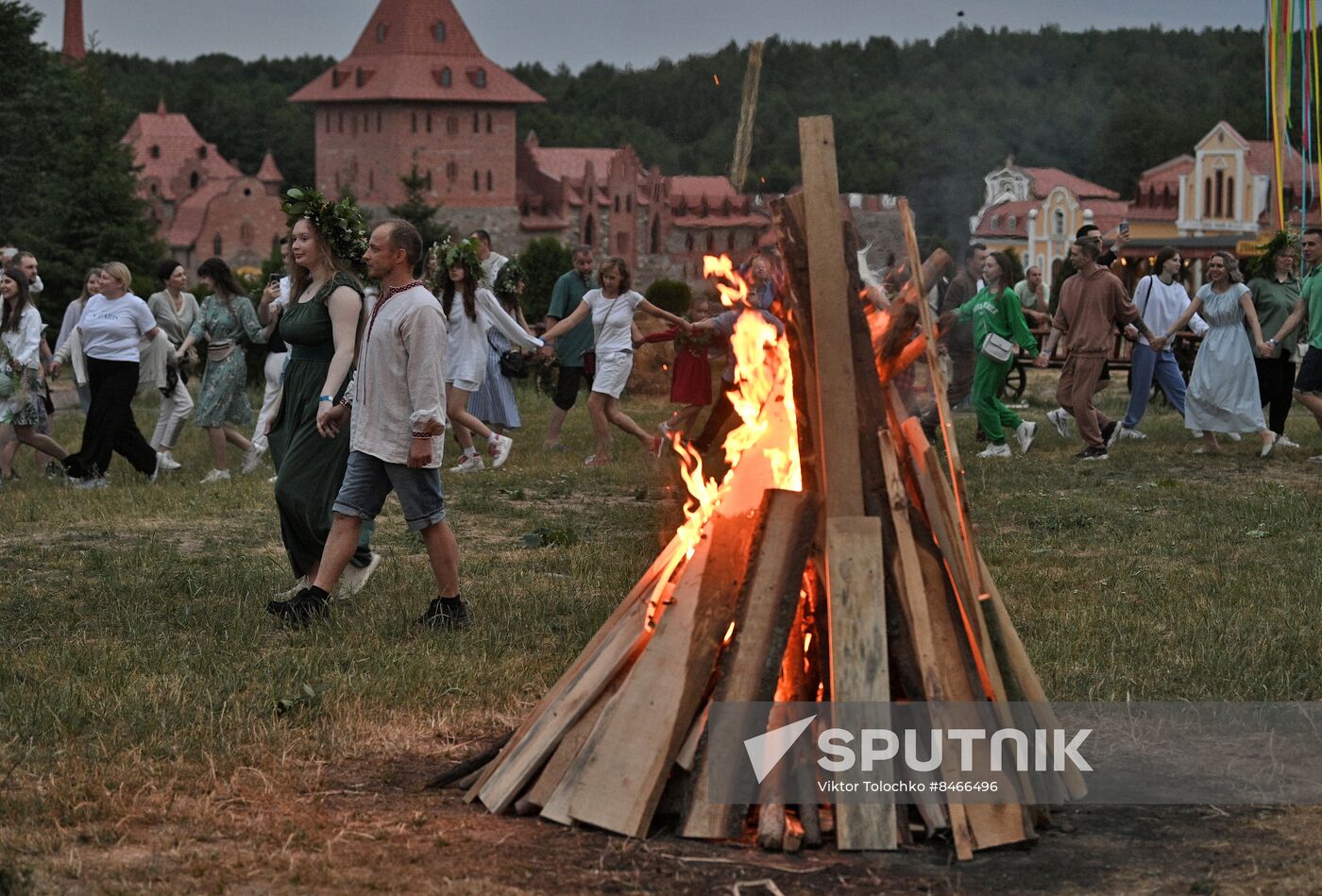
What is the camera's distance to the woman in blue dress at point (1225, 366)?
15.7m

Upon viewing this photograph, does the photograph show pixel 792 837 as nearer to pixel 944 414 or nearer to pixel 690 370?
pixel 944 414

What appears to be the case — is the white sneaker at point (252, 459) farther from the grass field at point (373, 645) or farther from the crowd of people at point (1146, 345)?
the crowd of people at point (1146, 345)

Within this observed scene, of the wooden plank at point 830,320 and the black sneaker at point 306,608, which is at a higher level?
the wooden plank at point 830,320

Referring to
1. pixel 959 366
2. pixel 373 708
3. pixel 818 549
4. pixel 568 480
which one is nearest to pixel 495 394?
pixel 568 480

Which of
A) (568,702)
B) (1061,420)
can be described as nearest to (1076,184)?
(1061,420)

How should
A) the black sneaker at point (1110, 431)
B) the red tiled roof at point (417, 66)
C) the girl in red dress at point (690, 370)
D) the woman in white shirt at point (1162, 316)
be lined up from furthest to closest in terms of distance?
the red tiled roof at point (417, 66)
the woman in white shirt at point (1162, 316)
the black sneaker at point (1110, 431)
the girl in red dress at point (690, 370)

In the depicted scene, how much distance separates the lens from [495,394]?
1549 centimetres

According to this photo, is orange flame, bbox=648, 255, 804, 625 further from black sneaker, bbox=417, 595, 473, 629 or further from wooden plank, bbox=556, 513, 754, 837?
black sneaker, bbox=417, 595, 473, 629

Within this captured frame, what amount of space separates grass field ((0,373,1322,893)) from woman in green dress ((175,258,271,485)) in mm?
624

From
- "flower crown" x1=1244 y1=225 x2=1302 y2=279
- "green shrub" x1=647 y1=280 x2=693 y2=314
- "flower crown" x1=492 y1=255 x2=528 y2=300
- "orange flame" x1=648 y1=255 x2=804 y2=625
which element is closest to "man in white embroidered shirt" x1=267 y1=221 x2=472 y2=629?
"orange flame" x1=648 y1=255 x2=804 y2=625

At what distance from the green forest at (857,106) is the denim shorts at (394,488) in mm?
1967

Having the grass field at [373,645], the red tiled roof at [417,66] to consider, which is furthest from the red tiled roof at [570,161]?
the grass field at [373,645]

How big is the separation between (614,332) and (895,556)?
998 cm

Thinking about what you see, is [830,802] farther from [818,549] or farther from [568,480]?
[568,480]
